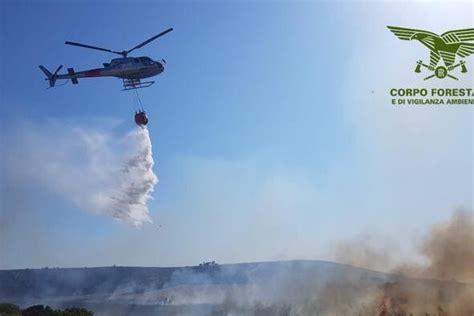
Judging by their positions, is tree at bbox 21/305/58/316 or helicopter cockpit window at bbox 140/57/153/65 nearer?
helicopter cockpit window at bbox 140/57/153/65

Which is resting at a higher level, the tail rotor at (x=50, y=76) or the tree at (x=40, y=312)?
the tail rotor at (x=50, y=76)

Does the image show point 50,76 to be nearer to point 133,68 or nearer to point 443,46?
point 133,68

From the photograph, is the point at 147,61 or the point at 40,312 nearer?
the point at 147,61

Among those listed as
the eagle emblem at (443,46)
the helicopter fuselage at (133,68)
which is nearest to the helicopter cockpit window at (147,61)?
the helicopter fuselage at (133,68)

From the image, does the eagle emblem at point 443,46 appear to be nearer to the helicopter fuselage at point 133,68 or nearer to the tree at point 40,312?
Answer: the helicopter fuselage at point 133,68

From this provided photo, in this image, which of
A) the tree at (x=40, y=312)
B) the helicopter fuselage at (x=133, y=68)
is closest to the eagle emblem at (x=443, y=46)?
the helicopter fuselage at (x=133, y=68)

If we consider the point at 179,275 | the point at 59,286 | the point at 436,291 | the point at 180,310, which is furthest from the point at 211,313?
the point at 59,286

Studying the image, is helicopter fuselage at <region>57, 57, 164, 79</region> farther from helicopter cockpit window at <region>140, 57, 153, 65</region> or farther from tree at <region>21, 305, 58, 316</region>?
tree at <region>21, 305, 58, 316</region>

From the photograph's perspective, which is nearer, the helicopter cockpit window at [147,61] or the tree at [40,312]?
the helicopter cockpit window at [147,61]

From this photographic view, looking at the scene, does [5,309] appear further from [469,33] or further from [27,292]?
[469,33]

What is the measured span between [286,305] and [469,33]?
5093 cm

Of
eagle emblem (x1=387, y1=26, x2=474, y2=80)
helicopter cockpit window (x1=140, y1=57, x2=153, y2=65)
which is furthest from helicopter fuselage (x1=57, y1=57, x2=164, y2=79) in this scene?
eagle emblem (x1=387, y1=26, x2=474, y2=80)

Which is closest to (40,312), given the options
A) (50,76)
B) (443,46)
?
(50,76)

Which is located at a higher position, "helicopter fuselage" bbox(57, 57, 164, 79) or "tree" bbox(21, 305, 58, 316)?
"helicopter fuselage" bbox(57, 57, 164, 79)
